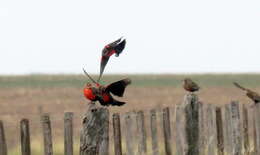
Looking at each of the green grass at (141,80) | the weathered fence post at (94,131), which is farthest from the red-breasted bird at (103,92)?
the green grass at (141,80)

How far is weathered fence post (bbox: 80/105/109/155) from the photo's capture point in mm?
7969

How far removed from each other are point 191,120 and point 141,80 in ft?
120

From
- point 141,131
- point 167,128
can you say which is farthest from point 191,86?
point 167,128

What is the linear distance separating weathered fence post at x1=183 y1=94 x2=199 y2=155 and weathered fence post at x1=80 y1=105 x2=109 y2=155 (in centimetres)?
129

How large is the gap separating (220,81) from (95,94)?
121 ft

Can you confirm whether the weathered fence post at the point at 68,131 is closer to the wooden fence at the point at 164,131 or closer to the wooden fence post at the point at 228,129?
the wooden fence at the point at 164,131

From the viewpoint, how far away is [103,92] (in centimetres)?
785

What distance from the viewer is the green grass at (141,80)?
139 ft

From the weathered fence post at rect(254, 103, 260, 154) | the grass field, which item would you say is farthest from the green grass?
the weathered fence post at rect(254, 103, 260, 154)

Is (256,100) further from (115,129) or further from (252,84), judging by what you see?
(252,84)

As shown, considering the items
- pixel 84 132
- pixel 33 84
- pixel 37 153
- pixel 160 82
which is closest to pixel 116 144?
pixel 84 132

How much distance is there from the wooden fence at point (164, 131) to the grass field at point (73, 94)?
535 inches

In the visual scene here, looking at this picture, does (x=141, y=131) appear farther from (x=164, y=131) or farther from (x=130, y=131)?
(x=164, y=131)

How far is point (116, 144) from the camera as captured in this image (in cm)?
1003
